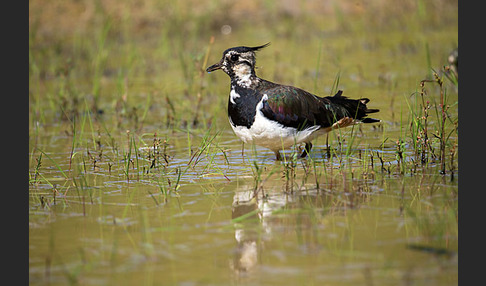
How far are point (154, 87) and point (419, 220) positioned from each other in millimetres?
6343

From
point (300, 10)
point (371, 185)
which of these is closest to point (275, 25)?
point (300, 10)

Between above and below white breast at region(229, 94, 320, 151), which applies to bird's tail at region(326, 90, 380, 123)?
above

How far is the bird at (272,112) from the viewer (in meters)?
6.41

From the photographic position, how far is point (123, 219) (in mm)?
4984

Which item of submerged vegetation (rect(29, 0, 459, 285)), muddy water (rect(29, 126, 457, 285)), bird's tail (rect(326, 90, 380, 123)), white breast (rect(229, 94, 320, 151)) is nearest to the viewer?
muddy water (rect(29, 126, 457, 285))

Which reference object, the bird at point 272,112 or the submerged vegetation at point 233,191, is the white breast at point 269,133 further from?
the submerged vegetation at point 233,191

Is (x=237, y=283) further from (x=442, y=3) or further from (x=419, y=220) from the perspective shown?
(x=442, y=3)

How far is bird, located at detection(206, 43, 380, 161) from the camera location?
252 inches

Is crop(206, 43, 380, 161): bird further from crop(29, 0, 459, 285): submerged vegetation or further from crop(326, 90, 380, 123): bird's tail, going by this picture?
crop(29, 0, 459, 285): submerged vegetation

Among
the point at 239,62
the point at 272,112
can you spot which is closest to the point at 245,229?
the point at 272,112

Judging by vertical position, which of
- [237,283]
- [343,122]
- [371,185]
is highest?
[343,122]

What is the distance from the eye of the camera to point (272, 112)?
6406 millimetres

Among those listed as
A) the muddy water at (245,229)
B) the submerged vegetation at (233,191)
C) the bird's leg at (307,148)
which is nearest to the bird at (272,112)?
the bird's leg at (307,148)

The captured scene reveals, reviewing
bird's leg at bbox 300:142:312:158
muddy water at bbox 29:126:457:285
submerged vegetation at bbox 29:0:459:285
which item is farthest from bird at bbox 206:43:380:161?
muddy water at bbox 29:126:457:285
